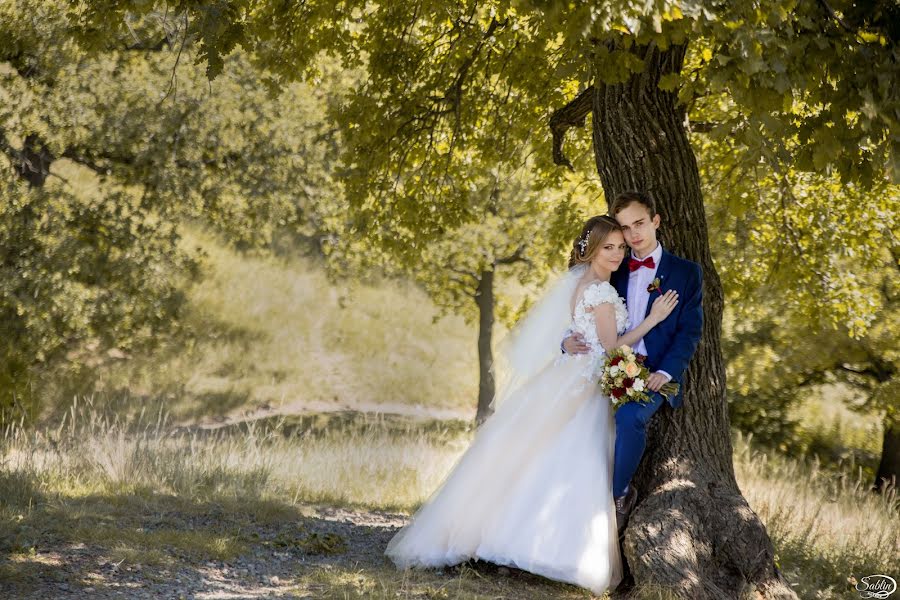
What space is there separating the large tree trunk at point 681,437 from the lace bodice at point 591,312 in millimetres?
735

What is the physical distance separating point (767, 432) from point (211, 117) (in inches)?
482

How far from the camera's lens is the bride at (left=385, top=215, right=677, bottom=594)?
5430mm

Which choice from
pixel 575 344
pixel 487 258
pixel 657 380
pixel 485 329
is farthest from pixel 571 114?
pixel 485 329

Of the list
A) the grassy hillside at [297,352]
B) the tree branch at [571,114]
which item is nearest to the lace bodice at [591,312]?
the tree branch at [571,114]

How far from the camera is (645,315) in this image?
5840mm

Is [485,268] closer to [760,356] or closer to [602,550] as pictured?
[760,356]

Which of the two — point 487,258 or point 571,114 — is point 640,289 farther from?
point 487,258

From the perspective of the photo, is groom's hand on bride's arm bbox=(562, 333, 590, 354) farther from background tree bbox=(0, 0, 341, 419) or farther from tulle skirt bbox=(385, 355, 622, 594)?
background tree bbox=(0, 0, 341, 419)

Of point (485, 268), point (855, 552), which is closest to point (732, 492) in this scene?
point (855, 552)

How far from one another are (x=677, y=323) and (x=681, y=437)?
2.82ft

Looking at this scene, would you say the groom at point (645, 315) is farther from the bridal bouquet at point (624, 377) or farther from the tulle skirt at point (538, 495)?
the tulle skirt at point (538, 495)

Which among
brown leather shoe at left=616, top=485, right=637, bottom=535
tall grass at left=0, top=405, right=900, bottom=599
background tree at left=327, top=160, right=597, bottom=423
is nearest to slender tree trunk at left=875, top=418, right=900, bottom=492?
tall grass at left=0, top=405, right=900, bottom=599

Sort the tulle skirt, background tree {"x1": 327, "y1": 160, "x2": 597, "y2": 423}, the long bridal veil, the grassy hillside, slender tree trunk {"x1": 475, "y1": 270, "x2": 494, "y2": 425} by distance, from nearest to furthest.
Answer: the tulle skirt, the long bridal veil, background tree {"x1": 327, "y1": 160, "x2": 597, "y2": 423}, slender tree trunk {"x1": 475, "y1": 270, "x2": 494, "y2": 425}, the grassy hillside

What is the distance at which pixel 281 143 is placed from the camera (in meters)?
17.7
